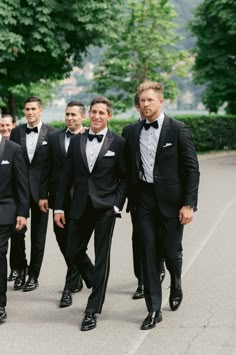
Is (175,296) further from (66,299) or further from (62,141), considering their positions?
(62,141)

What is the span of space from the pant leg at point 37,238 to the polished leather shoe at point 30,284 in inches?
1.8

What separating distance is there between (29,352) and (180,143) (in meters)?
2.19

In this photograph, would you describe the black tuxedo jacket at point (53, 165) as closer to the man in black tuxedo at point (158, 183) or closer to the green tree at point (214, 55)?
the man in black tuxedo at point (158, 183)

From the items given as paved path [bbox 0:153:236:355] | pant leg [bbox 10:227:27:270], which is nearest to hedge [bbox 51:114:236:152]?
paved path [bbox 0:153:236:355]

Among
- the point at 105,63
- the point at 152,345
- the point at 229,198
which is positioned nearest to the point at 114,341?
the point at 152,345

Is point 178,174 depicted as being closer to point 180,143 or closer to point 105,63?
point 180,143

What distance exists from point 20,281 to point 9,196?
1577mm

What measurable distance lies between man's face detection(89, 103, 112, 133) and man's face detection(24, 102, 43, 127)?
4.11 ft

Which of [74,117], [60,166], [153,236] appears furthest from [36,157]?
[153,236]

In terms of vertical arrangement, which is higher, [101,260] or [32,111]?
[32,111]

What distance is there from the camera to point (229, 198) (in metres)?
16.0

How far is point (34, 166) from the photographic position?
7.94 meters

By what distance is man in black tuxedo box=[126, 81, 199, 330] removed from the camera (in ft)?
21.5

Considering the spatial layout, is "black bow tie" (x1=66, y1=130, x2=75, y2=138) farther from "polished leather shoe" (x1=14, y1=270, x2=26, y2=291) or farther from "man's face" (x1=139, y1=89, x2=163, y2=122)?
"polished leather shoe" (x1=14, y1=270, x2=26, y2=291)
